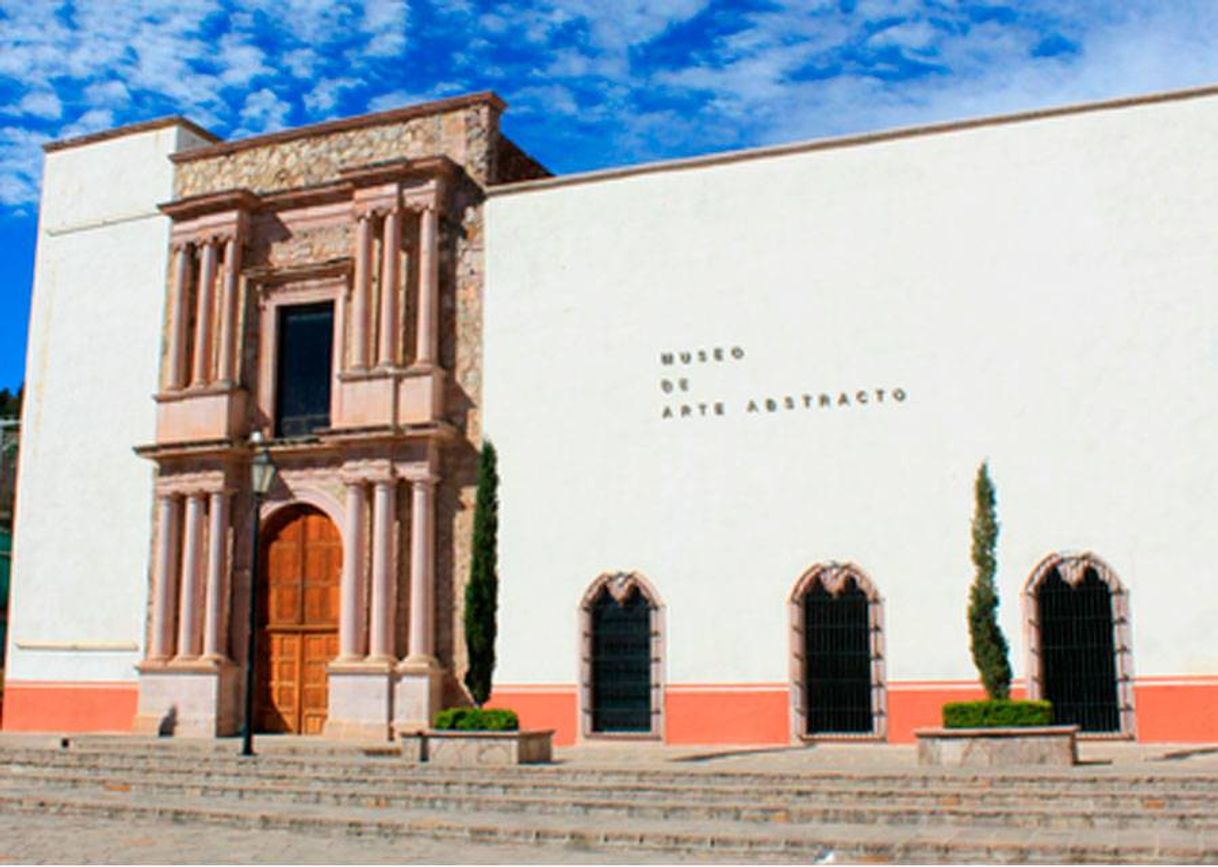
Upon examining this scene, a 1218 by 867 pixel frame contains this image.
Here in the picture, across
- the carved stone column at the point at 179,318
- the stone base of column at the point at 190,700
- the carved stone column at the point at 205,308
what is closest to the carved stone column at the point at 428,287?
the carved stone column at the point at 205,308

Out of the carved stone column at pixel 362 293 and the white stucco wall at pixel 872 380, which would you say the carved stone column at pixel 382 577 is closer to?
the white stucco wall at pixel 872 380

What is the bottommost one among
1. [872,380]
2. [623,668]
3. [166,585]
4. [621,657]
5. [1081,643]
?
[623,668]

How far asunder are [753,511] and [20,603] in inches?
548

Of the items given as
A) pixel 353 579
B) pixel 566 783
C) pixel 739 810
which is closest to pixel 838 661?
pixel 566 783

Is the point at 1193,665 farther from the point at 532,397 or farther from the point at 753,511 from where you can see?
the point at 532,397

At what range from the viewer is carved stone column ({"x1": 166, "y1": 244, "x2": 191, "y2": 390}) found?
24.4 m

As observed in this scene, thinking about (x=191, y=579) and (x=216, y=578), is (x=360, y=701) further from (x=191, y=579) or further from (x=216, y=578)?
(x=191, y=579)

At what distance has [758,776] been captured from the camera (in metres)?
Answer: 14.4

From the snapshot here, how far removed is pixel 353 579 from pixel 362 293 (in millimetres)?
4825

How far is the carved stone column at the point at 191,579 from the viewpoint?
915 inches

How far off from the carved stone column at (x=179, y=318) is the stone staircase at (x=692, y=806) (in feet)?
29.8

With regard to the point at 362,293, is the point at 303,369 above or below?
below

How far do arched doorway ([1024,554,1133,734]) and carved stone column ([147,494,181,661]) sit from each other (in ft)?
46.2

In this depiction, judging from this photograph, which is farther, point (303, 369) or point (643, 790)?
point (303, 369)
